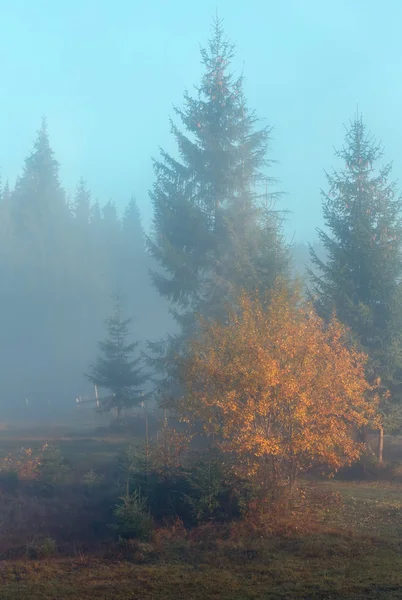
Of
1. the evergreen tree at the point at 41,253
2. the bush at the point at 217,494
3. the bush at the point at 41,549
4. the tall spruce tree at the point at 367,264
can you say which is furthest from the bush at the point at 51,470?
the evergreen tree at the point at 41,253

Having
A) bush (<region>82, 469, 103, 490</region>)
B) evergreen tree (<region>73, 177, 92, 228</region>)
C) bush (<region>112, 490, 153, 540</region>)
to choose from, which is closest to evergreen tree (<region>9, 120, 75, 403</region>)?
evergreen tree (<region>73, 177, 92, 228</region>)

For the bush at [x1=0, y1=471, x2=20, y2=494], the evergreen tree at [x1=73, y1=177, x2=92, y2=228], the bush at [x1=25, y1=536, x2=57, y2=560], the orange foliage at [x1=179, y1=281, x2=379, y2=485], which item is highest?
the evergreen tree at [x1=73, y1=177, x2=92, y2=228]

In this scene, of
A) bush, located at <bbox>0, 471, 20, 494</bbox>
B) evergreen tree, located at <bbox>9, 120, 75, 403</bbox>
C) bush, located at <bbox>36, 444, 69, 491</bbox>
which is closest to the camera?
bush, located at <bbox>0, 471, 20, 494</bbox>

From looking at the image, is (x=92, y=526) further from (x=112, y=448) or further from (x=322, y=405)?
(x=112, y=448)

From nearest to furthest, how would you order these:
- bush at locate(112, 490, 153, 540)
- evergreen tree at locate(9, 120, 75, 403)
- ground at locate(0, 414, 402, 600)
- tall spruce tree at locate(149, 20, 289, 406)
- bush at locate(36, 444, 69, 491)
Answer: ground at locate(0, 414, 402, 600) → bush at locate(112, 490, 153, 540) → bush at locate(36, 444, 69, 491) → tall spruce tree at locate(149, 20, 289, 406) → evergreen tree at locate(9, 120, 75, 403)

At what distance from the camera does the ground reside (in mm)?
11148

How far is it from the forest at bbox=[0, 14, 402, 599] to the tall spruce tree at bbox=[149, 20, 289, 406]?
138 millimetres

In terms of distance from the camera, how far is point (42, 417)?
46.9m

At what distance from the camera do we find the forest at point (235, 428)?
13.4 metres

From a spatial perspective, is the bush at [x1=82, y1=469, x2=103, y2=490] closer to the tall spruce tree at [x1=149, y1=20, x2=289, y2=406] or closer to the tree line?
the tree line

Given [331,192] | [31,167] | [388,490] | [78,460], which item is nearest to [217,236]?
[331,192]

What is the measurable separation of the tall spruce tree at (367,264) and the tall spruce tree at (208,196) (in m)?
7.60

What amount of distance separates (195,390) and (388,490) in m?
10.3

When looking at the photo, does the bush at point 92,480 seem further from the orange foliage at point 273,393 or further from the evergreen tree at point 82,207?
the evergreen tree at point 82,207
